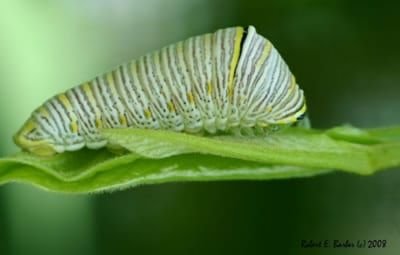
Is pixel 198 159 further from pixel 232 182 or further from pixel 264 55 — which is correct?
pixel 232 182

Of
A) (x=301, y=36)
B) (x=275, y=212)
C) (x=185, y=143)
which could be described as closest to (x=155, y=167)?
(x=185, y=143)

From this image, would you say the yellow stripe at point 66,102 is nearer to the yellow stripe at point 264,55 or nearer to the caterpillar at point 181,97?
the caterpillar at point 181,97

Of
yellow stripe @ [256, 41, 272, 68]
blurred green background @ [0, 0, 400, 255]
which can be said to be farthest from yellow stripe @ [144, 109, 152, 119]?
blurred green background @ [0, 0, 400, 255]

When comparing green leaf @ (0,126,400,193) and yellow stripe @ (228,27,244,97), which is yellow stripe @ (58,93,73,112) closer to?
green leaf @ (0,126,400,193)

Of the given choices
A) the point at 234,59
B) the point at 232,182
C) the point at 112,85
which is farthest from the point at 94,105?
the point at 232,182

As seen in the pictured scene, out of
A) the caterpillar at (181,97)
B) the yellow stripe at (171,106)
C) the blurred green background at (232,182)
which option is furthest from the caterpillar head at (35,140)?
the blurred green background at (232,182)
